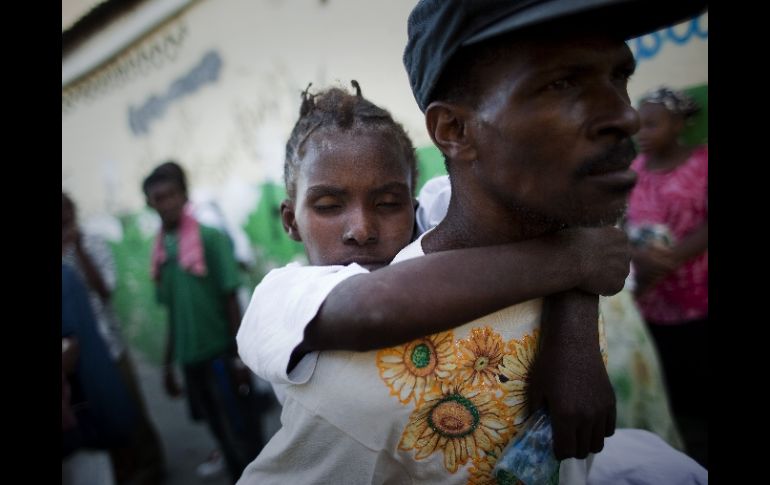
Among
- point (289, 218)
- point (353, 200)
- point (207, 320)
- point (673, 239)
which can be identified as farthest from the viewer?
point (207, 320)

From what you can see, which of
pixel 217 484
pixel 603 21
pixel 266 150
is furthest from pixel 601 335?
pixel 266 150

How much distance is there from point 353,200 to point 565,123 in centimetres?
58

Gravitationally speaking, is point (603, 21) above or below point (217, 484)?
above

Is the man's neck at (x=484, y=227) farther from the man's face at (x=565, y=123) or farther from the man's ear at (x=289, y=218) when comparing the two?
the man's ear at (x=289, y=218)

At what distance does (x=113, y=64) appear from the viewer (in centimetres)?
730

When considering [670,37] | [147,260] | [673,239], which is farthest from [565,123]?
[147,260]

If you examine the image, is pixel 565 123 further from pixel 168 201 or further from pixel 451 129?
pixel 168 201

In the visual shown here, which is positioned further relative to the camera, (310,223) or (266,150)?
(266,150)

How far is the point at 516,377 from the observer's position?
118 centimetres

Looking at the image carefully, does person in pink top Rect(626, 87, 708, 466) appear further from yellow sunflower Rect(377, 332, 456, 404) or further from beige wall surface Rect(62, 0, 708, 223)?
yellow sunflower Rect(377, 332, 456, 404)

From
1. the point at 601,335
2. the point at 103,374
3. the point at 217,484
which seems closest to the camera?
the point at 601,335

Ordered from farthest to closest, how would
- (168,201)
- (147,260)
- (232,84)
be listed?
(147,260), (232,84), (168,201)
